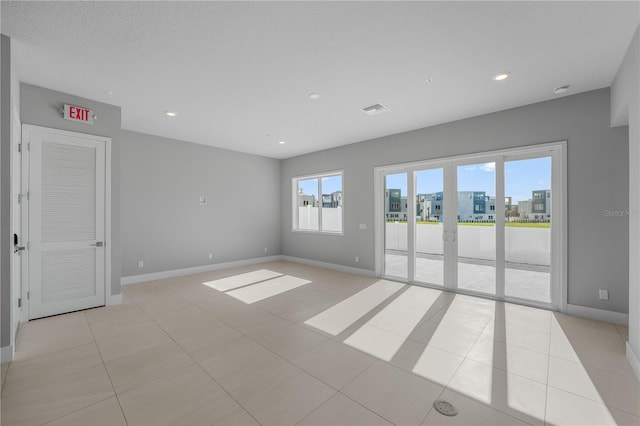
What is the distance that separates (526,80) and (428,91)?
112cm

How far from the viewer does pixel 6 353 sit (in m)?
2.55

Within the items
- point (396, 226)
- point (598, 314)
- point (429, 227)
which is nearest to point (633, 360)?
point (598, 314)

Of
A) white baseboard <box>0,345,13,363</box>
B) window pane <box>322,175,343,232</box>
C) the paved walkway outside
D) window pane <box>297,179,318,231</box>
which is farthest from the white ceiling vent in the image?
white baseboard <box>0,345,13,363</box>

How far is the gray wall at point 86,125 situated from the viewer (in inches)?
137

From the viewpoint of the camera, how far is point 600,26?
237 cm

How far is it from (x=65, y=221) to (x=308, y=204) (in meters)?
5.04

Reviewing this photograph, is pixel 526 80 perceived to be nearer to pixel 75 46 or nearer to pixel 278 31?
pixel 278 31

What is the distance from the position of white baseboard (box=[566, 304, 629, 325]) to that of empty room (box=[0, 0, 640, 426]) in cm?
2

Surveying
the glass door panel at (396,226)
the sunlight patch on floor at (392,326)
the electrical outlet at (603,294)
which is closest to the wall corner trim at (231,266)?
the glass door panel at (396,226)

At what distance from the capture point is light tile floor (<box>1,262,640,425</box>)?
6.26ft

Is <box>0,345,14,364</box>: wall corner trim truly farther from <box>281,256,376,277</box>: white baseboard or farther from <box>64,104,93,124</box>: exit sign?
<box>281,256,376,277</box>: white baseboard

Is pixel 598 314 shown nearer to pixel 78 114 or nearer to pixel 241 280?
pixel 241 280

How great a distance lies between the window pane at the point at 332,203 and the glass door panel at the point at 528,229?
136 inches

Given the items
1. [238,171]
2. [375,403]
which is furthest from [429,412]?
[238,171]
